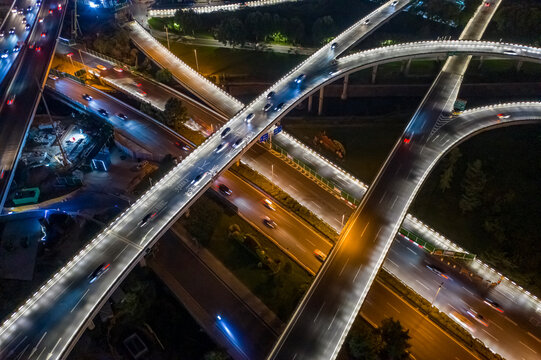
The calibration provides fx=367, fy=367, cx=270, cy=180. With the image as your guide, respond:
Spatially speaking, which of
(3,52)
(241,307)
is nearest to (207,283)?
(241,307)

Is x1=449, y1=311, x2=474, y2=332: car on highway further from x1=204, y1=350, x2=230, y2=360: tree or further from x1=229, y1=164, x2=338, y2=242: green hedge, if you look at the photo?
x1=204, y1=350, x2=230, y2=360: tree

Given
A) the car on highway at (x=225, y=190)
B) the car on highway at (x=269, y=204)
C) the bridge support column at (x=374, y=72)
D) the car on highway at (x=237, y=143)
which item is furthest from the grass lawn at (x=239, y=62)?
the car on highway at (x=269, y=204)

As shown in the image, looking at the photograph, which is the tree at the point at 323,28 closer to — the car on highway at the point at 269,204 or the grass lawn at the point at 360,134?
the grass lawn at the point at 360,134

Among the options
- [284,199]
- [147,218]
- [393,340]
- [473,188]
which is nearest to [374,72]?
[473,188]

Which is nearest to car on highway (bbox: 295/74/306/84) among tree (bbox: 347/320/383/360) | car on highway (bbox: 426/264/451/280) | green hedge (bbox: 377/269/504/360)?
green hedge (bbox: 377/269/504/360)

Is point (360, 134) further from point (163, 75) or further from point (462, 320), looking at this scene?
point (163, 75)

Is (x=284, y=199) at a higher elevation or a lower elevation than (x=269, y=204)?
higher
